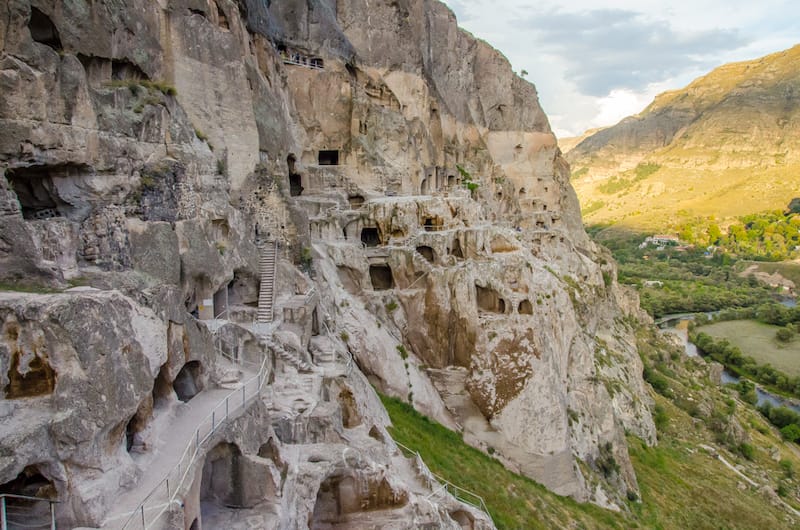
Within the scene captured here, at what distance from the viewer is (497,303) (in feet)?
100

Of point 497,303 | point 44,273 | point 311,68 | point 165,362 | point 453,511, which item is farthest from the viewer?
point 311,68

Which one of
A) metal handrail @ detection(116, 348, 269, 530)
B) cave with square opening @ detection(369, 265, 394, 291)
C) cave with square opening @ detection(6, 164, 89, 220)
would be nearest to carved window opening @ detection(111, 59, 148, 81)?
cave with square opening @ detection(6, 164, 89, 220)

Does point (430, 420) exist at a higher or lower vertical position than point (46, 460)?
lower

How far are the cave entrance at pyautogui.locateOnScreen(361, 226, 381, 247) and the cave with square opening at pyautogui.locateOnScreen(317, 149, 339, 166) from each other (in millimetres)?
7432

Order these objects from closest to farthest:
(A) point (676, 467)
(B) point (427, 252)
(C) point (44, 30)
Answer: (C) point (44, 30) → (B) point (427, 252) → (A) point (676, 467)

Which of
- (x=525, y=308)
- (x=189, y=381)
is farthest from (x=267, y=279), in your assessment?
(x=525, y=308)

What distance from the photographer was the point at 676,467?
3903 cm

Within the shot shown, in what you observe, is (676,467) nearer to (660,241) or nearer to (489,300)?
(489,300)

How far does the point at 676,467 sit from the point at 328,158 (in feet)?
109

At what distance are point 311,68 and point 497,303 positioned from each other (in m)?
20.4

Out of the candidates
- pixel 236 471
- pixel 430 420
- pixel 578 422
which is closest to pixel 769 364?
pixel 578 422

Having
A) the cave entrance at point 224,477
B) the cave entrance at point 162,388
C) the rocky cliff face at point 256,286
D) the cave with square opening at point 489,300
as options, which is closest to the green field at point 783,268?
the rocky cliff face at point 256,286

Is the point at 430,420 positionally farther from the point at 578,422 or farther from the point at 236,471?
Answer: the point at 236,471

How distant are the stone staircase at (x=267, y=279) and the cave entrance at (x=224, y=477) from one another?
8.35 m
